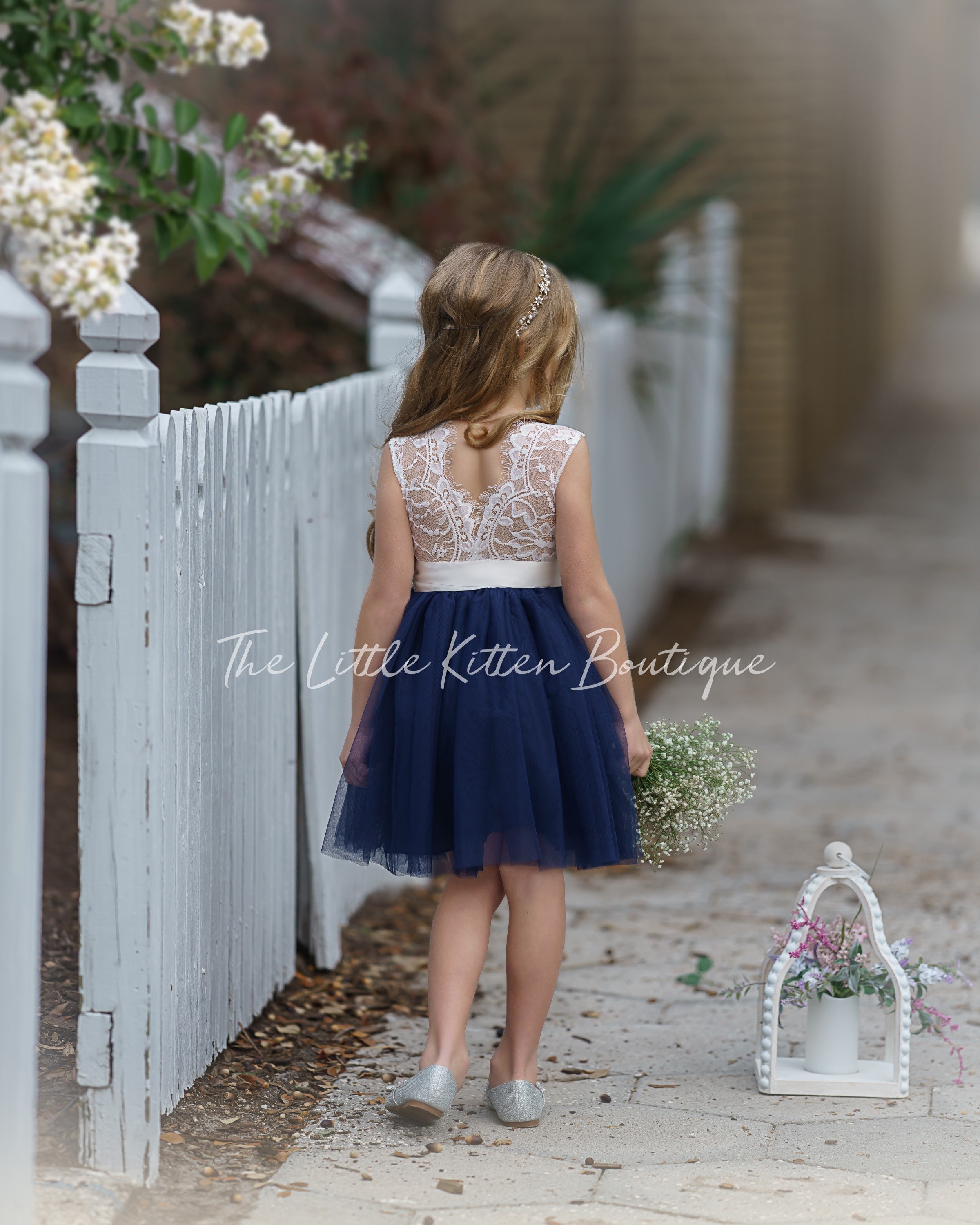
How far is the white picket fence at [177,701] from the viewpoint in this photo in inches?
85.2

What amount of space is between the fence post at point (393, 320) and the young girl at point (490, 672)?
1.34 meters

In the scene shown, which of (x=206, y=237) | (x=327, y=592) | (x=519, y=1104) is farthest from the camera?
(x=327, y=592)

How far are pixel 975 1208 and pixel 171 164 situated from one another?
269 centimetres

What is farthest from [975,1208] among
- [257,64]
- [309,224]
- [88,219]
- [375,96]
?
[257,64]

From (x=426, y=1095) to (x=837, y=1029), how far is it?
2.73ft

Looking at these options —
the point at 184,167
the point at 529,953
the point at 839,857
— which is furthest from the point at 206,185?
the point at 839,857

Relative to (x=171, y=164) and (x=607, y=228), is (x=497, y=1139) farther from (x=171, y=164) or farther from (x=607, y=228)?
(x=607, y=228)

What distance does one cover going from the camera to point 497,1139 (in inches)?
113

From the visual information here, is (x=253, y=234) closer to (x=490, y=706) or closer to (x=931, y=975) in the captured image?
(x=490, y=706)

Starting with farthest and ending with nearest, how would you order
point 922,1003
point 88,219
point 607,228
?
point 607,228 < point 88,219 < point 922,1003

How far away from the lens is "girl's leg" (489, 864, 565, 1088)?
2.91 m

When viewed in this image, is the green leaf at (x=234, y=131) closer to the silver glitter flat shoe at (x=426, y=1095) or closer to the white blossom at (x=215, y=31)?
the white blossom at (x=215, y=31)

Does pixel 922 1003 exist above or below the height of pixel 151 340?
below

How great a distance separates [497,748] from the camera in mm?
2805
